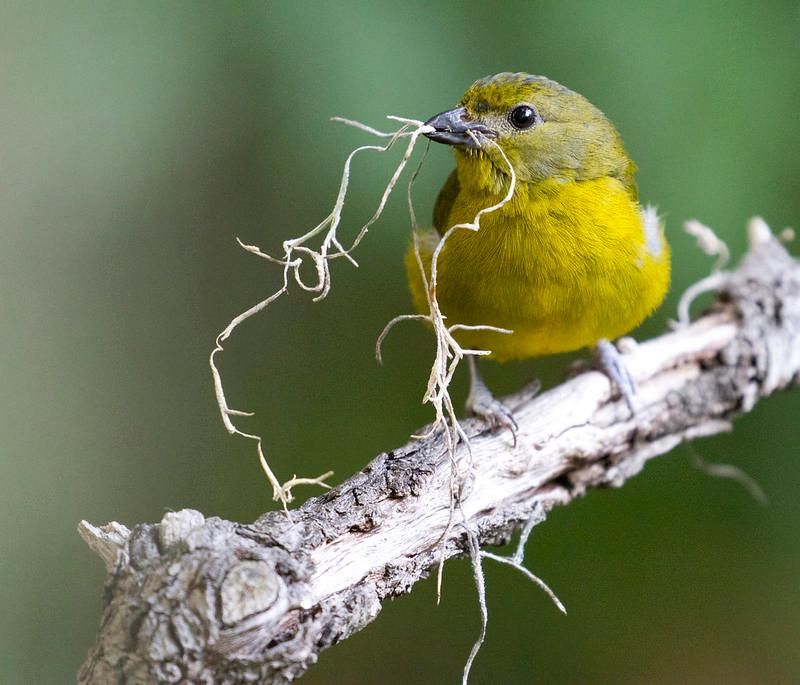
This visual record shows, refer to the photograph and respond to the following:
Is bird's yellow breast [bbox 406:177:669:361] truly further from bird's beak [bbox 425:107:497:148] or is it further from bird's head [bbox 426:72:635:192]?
bird's beak [bbox 425:107:497:148]

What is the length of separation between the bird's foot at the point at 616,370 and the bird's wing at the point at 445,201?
0.69 meters

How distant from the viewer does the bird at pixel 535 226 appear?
2.89 m

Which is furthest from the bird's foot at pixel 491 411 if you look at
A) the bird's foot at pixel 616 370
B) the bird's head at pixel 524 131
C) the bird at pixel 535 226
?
the bird's head at pixel 524 131

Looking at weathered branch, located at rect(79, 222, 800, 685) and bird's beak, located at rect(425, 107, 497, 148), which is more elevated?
bird's beak, located at rect(425, 107, 497, 148)

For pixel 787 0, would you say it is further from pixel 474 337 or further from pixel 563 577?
pixel 563 577

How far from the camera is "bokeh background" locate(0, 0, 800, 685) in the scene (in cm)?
334

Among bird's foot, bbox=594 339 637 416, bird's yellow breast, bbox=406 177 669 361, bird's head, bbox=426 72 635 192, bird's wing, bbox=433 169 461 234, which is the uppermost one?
bird's head, bbox=426 72 635 192

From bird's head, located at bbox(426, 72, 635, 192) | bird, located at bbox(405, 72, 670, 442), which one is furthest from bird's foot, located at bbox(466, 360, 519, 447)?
bird's head, located at bbox(426, 72, 635, 192)

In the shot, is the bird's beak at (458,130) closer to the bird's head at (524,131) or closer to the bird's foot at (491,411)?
the bird's head at (524,131)

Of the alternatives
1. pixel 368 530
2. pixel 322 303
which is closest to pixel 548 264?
pixel 368 530

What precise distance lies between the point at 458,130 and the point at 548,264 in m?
0.49

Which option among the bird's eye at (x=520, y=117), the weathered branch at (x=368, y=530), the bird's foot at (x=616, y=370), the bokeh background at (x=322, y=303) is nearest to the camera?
the weathered branch at (x=368, y=530)

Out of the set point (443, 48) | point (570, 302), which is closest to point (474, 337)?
point (570, 302)

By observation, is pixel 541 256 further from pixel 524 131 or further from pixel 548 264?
pixel 524 131
